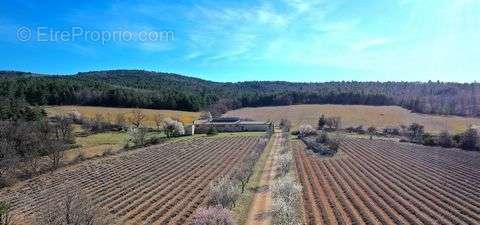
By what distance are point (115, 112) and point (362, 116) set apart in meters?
77.8

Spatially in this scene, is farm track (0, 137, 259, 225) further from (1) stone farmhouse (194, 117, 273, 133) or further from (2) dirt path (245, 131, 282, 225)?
(1) stone farmhouse (194, 117, 273, 133)

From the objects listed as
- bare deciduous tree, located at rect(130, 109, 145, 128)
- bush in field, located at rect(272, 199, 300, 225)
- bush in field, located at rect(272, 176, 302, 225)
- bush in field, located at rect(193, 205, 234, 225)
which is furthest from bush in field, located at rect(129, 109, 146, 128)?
bush in field, located at rect(193, 205, 234, 225)

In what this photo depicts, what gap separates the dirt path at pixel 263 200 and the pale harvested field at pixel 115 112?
7021cm

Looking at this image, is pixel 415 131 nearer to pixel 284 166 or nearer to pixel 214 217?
pixel 284 166

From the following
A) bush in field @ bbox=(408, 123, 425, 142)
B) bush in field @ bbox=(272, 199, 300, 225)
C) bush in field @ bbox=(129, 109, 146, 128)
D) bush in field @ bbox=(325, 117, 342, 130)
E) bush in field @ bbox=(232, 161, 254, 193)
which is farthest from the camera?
bush in field @ bbox=(325, 117, 342, 130)

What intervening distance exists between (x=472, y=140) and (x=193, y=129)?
2616 inches

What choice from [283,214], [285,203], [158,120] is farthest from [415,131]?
[283,214]

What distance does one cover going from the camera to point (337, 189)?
5081cm

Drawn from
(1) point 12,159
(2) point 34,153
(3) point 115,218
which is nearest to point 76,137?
(2) point 34,153

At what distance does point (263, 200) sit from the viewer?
4566cm

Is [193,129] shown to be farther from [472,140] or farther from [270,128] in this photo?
[472,140]

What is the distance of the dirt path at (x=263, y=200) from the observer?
129ft

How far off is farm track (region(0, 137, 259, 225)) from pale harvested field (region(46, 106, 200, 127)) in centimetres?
4607

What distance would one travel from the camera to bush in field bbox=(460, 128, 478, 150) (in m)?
89.1
